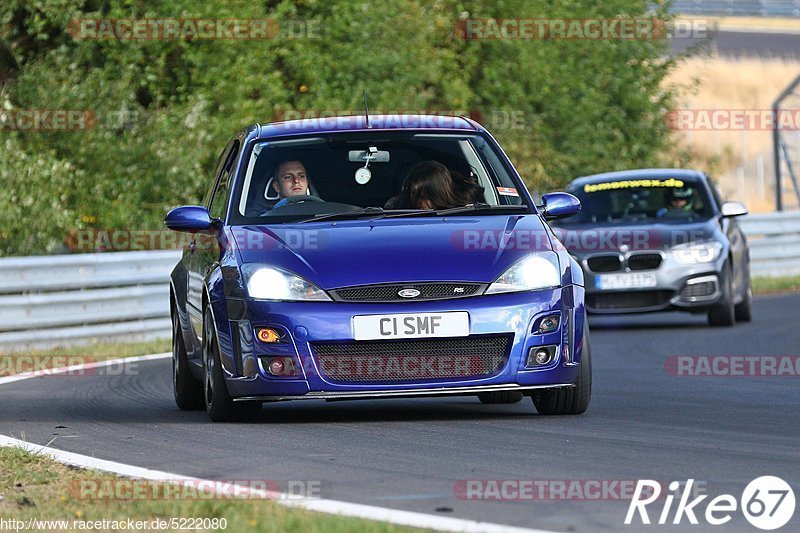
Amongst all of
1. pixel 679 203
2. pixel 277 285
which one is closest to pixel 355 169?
pixel 277 285

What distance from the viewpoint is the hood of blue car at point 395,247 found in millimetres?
8484

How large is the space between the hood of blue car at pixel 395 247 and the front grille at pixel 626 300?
815 centimetres

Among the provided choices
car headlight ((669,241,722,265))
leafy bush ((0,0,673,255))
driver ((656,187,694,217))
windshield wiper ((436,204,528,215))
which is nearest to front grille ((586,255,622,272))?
car headlight ((669,241,722,265))

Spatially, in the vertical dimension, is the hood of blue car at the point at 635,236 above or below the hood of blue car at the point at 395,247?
below

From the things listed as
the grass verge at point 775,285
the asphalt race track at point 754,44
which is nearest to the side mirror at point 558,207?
the grass verge at point 775,285

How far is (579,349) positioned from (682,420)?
24.2 inches

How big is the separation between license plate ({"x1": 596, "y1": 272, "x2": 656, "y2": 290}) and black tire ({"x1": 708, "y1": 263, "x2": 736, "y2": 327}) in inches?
25.6

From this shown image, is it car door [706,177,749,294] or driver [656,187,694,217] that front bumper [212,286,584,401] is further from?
driver [656,187,694,217]

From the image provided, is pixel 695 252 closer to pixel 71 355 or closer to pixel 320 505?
pixel 71 355

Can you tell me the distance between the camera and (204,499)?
20.4 feet

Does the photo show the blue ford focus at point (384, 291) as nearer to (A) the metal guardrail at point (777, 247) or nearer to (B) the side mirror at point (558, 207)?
(B) the side mirror at point (558, 207)

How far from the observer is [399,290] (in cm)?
844

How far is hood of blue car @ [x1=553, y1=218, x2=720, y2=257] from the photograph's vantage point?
56.5ft

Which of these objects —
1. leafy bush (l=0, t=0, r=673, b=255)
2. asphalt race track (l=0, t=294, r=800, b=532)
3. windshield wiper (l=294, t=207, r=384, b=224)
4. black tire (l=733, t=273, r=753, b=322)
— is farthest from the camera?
leafy bush (l=0, t=0, r=673, b=255)
